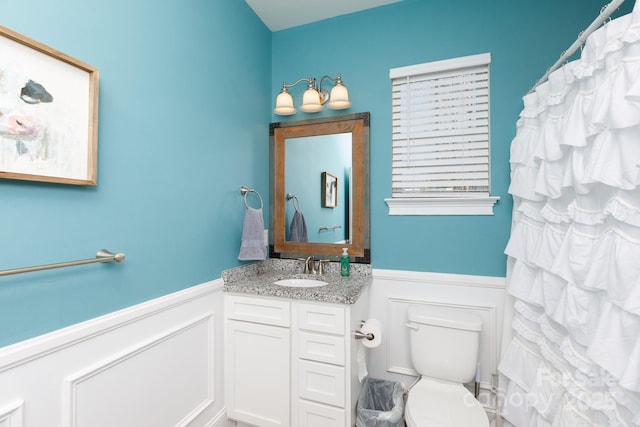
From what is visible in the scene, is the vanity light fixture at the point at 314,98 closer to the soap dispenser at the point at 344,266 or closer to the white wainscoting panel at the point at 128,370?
the soap dispenser at the point at 344,266

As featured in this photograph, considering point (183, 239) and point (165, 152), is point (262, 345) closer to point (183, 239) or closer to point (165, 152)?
point (183, 239)

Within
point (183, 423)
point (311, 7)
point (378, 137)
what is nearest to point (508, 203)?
point (378, 137)

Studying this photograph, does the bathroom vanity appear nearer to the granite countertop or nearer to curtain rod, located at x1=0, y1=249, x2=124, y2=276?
the granite countertop

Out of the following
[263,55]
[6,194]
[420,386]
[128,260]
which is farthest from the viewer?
[263,55]

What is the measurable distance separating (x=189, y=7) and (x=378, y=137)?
128 cm

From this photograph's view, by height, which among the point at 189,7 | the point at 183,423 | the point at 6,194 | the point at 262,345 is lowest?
the point at 183,423

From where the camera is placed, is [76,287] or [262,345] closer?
[76,287]

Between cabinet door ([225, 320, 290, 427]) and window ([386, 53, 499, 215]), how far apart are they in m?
1.10

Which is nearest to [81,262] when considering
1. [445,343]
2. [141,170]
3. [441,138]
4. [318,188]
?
[141,170]

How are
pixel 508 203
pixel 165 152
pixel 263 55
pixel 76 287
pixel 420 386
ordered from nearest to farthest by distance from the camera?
pixel 76 287, pixel 165 152, pixel 420 386, pixel 508 203, pixel 263 55

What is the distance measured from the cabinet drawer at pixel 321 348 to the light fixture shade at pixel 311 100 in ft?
4.65

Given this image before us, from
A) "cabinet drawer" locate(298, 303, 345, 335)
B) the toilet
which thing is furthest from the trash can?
"cabinet drawer" locate(298, 303, 345, 335)

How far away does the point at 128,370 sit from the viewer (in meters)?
1.22

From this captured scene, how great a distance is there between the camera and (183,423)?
1.48 metres
